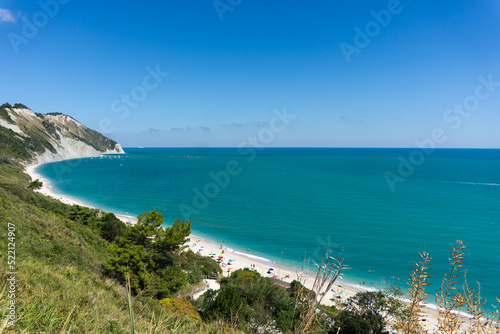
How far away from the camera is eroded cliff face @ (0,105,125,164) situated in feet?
277

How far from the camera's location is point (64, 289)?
4.59m

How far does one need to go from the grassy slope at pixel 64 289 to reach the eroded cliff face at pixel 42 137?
3028 inches

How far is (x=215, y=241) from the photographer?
34.3 metres

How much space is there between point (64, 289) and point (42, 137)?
136 metres

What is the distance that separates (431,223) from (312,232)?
20.7 m

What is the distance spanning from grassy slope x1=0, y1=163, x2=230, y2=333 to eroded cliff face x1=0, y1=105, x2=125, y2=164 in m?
76.9

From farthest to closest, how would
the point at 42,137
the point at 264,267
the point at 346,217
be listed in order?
the point at 42,137, the point at 346,217, the point at 264,267

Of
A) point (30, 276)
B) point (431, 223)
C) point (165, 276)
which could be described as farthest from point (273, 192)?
point (30, 276)

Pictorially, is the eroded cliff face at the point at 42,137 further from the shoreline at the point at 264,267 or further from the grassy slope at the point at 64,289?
the grassy slope at the point at 64,289

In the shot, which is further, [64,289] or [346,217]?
[346,217]

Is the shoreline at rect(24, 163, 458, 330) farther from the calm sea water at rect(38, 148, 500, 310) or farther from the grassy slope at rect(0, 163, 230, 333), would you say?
the grassy slope at rect(0, 163, 230, 333)

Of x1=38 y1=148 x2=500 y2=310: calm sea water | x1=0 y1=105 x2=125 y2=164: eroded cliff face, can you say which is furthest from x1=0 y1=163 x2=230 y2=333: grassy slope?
x1=0 y1=105 x2=125 y2=164: eroded cliff face

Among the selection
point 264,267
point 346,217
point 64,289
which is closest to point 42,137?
point 264,267

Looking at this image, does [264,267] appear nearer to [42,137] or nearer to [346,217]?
[346,217]
